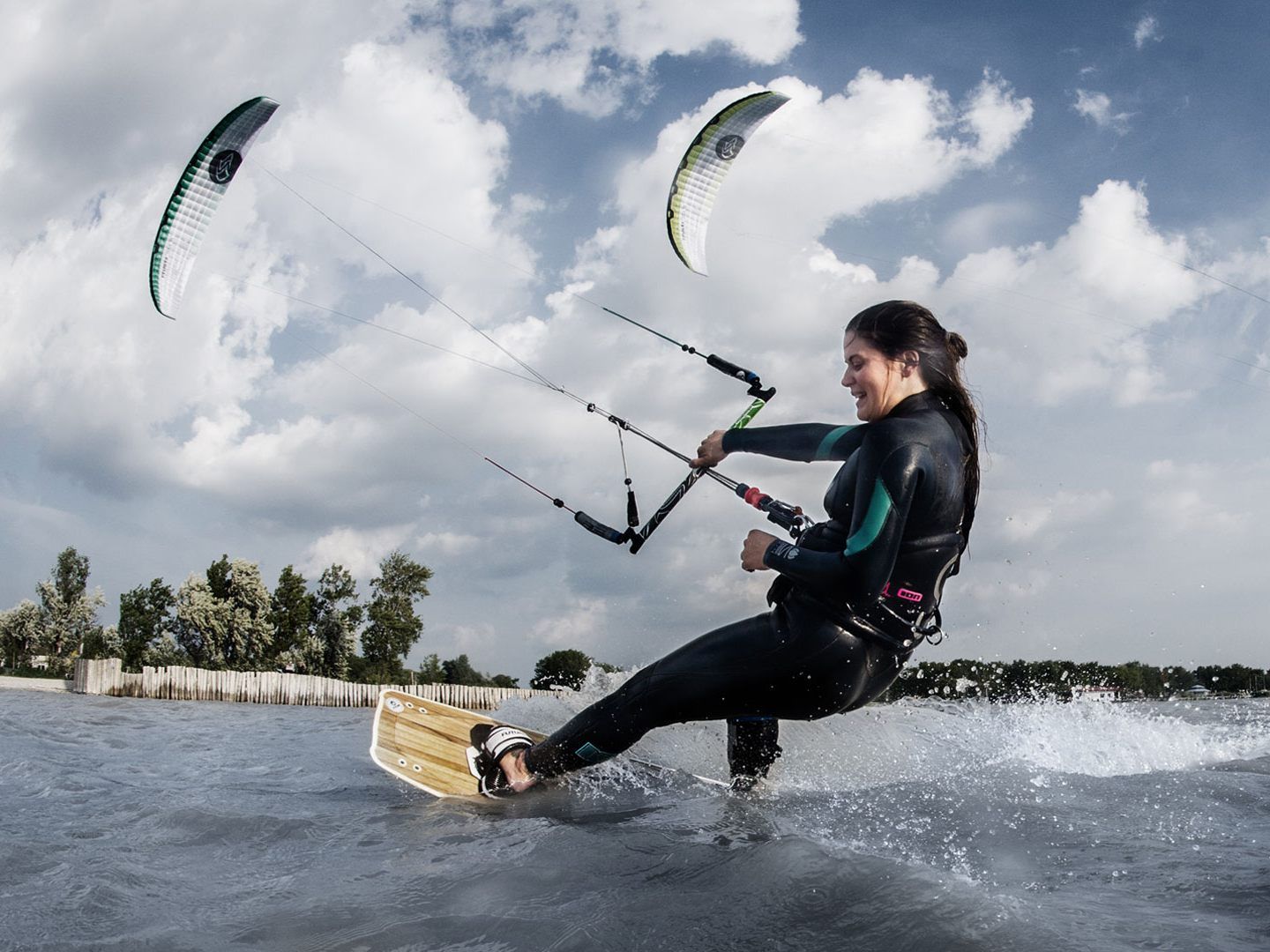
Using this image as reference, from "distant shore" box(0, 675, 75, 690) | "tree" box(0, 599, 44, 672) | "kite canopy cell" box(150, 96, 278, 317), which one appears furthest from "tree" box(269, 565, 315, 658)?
"kite canopy cell" box(150, 96, 278, 317)

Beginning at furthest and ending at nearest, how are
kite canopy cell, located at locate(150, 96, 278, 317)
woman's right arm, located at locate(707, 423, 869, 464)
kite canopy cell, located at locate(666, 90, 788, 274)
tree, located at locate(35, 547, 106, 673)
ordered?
tree, located at locate(35, 547, 106, 673) → kite canopy cell, located at locate(150, 96, 278, 317) → kite canopy cell, located at locate(666, 90, 788, 274) → woman's right arm, located at locate(707, 423, 869, 464)

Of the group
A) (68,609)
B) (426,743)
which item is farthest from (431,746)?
(68,609)

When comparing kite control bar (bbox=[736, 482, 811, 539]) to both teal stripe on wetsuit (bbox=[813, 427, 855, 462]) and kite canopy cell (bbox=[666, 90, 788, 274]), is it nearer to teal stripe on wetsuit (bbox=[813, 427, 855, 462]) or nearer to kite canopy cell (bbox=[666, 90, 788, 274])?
teal stripe on wetsuit (bbox=[813, 427, 855, 462])

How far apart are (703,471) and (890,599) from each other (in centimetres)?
142

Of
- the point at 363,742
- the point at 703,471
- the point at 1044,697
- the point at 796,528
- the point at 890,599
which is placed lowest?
the point at 363,742

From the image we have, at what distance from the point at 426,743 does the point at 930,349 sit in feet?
10.9

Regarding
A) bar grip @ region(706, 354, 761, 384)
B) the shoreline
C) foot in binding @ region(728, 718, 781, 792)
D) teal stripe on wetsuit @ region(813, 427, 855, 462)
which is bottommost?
the shoreline

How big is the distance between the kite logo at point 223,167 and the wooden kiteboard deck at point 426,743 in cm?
478

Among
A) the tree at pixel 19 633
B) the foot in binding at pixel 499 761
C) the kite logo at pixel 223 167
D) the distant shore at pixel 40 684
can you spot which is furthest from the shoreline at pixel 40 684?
the foot in binding at pixel 499 761

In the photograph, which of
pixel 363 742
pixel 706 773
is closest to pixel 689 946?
pixel 706 773

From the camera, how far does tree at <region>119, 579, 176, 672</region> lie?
43812mm

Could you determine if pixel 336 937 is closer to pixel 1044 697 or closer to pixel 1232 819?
pixel 1232 819

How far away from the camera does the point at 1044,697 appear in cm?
730

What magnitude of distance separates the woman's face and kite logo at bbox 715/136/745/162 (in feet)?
13.1
